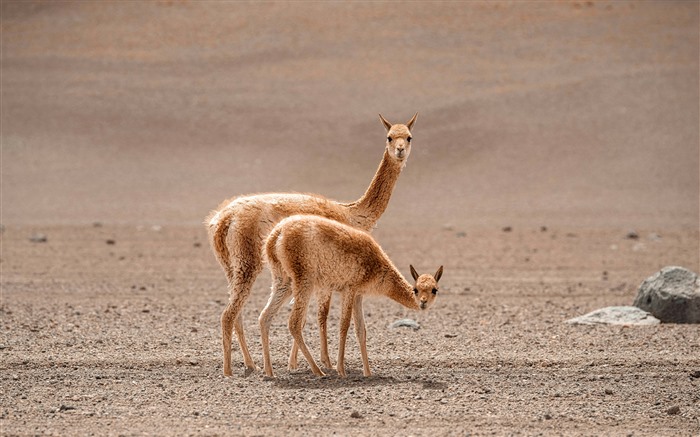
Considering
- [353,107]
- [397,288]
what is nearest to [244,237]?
[397,288]

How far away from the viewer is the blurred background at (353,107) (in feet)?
129

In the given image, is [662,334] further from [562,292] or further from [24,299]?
[24,299]

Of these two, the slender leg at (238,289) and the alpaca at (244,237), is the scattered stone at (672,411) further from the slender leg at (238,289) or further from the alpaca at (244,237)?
the slender leg at (238,289)

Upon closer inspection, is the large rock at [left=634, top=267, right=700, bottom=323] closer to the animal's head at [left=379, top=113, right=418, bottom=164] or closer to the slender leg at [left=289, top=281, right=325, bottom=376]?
the animal's head at [left=379, top=113, right=418, bottom=164]

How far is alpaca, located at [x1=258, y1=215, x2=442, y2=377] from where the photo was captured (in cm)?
1078

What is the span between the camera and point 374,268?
1116 cm

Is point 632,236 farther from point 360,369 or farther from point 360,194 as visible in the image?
point 360,369

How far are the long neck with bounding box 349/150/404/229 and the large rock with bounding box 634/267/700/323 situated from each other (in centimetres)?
457

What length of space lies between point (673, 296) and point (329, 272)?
6174 mm

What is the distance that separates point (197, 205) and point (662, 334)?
25.2 m

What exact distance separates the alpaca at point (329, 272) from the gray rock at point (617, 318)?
15.6 ft

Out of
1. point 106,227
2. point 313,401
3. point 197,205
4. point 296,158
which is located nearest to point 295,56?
point 296,158

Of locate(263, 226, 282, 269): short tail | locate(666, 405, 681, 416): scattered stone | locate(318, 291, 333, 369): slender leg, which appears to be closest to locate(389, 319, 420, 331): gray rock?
locate(318, 291, 333, 369): slender leg

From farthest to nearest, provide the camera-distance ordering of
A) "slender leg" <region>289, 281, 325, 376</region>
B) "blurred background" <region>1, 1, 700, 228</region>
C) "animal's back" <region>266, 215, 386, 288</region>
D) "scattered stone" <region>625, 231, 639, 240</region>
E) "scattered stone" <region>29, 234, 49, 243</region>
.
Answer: "blurred background" <region>1, 1, 700, 228</region> < "scattered stone" <region>625, 231, 639, 240</region> < "scattered stone" <region>29, 234, 49, 243</region> < "slender leg" <region>289, 281, 325, 376</region> < "animal's back" <region>266, 215, 386, 288</region>
